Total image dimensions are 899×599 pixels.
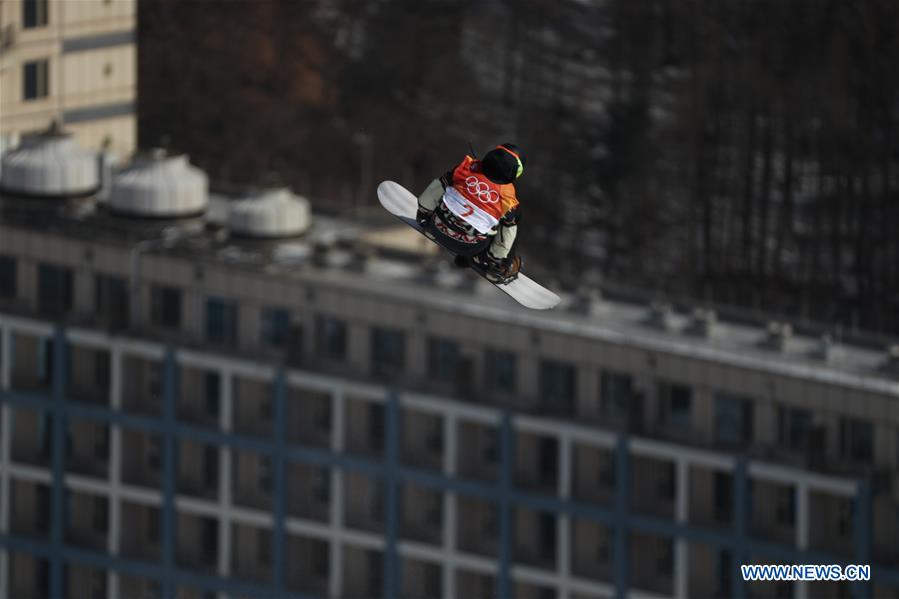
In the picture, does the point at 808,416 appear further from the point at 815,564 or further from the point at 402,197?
the point at 402,197

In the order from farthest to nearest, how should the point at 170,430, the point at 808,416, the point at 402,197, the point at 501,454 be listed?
the point at 170,430
the point at 501,454
the point at 808,416
the point at 402,197

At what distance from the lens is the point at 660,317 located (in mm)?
172125

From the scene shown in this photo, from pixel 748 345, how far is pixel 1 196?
166 ft

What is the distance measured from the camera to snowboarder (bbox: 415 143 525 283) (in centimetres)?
8838

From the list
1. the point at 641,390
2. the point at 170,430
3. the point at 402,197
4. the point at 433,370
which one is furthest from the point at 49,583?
the point at 402,197

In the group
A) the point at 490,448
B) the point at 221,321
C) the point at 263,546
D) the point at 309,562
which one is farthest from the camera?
the point at 263,546

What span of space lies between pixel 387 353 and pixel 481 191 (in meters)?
90.2

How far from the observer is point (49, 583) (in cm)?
19350

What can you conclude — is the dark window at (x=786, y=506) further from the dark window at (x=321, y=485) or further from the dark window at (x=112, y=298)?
the dark window at (x=112, y=298)

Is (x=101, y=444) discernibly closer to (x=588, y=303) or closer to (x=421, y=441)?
(x=421, y=441)

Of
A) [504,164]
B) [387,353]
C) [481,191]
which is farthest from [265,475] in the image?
[504,164]

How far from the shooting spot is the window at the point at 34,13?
198750mm

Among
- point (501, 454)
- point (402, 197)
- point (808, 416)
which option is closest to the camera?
point (402, 197)

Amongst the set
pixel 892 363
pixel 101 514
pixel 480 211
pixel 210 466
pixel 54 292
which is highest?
pixel 480 211
